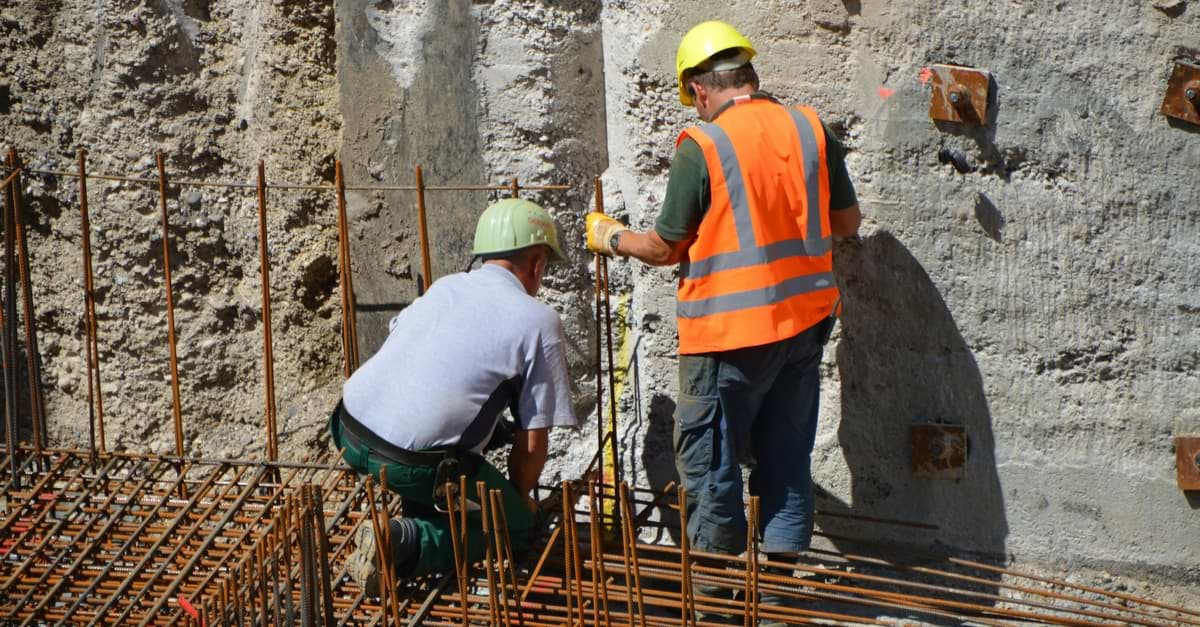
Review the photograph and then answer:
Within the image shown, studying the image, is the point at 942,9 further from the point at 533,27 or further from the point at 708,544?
the point at 708,544

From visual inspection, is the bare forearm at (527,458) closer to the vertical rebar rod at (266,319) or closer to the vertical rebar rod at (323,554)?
the vertical rebar rod at (323,554)

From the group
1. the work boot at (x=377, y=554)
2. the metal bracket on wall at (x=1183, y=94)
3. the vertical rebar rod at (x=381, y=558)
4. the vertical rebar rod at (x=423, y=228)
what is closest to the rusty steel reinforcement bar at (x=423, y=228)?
the vertical rebar rod at (x=423, y=228)

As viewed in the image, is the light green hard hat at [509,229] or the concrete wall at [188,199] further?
the concrete wall at [188,199]

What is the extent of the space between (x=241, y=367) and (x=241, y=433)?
0.84ft

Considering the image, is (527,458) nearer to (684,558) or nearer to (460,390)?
(460,390)

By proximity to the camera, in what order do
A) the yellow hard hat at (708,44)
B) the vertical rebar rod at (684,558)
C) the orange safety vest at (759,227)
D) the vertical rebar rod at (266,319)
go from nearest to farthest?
the vertical rebar rod at (684,558) → the orange safety vest at (759,227) → the yellow hard hat at (708,44) → the vertical rebar rod at (266,319)

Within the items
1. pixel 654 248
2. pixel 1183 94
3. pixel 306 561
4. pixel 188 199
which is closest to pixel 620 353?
pixel 654 248

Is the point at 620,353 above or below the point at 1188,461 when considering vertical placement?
above

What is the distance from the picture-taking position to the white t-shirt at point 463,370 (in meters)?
3.41

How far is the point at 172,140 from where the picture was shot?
467cm

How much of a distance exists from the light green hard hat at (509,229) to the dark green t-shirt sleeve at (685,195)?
1.16 ft

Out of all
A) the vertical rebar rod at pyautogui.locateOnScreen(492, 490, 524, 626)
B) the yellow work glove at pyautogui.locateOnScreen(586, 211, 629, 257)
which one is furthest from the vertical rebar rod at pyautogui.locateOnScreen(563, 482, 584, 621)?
the yellow work glove at pyautogui.locateOnScreen(586, 211, 629, 257)

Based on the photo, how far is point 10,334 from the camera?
446 cm

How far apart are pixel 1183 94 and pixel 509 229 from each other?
1.93m
